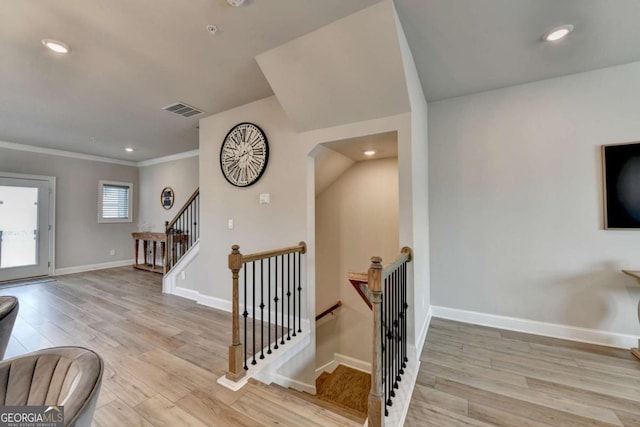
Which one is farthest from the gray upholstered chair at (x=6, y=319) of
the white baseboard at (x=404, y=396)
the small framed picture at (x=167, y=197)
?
the small framed picture at (x=167, y=197)

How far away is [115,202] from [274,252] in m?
6.25

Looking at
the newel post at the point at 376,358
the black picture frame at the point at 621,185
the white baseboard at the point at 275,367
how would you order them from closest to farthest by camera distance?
1. the newel post at the point at 376,358
2. the white baseboard at the point at 275,367
3. the black picture frame at the point at 621,185

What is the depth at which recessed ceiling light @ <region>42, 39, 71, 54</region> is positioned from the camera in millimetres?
2127

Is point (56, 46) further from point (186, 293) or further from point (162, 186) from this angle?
point (162, 186)

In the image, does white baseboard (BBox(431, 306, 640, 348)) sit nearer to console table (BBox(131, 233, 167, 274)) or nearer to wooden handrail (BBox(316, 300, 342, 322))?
wooden handrail (BBox(316, 300, 342, 322))

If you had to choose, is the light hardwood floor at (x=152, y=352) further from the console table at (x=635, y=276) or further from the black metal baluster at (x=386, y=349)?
the console table at (x=635, y=276)

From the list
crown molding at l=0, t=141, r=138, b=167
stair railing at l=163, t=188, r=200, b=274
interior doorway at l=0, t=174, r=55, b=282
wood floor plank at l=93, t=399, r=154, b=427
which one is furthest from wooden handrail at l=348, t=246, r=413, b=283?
crown molding at l=0, t=141, r=138, b=167

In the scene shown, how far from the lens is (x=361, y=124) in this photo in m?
2.53

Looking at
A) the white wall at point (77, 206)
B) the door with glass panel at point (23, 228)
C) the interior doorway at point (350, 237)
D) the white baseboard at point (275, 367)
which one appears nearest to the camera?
the white baseboard at point (275, 367)

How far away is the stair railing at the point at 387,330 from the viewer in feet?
4.78

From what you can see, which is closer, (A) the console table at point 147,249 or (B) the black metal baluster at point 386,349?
(B) the black metal baluster at point 386,349

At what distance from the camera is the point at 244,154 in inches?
131

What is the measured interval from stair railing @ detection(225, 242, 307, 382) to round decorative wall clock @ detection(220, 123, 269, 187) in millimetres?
1129

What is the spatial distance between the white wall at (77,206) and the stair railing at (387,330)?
7074mm
